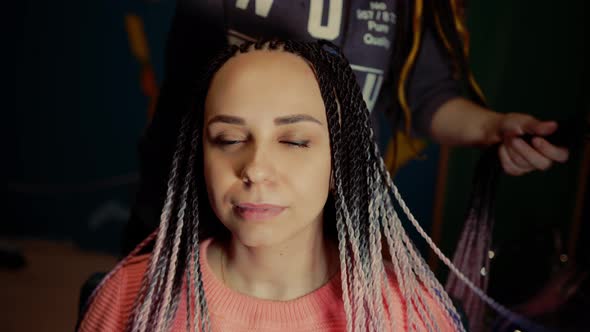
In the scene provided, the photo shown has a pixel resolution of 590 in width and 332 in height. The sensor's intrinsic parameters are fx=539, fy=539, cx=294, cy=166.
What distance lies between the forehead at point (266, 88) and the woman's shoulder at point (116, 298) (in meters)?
0.26

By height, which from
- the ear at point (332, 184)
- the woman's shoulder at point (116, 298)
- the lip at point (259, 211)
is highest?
the ear at point (332, 184)

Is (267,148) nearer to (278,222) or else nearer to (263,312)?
(278,222)

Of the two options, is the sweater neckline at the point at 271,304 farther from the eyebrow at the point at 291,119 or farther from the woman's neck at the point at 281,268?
the eyebrow at the point at 291,119

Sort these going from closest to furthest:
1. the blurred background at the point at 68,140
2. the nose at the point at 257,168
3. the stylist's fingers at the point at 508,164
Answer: the nose at the point at 257,168 < the stylist's fingers at the point at 508,164 < the blurred background at the point at 68,140

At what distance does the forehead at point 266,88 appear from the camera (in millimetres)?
611

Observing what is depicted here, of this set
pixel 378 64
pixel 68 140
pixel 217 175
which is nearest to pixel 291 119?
pixel 217 175

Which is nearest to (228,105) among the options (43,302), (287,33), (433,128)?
(287,33)

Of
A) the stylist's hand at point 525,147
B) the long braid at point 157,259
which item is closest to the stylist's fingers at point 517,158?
the stylist's hand at point 525,147

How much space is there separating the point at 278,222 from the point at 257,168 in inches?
2.8

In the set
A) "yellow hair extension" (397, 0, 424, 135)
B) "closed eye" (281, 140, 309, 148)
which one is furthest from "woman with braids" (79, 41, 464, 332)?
"yellow hair extension" (397, 0, 424, 135)

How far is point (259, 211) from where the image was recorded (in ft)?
2.02

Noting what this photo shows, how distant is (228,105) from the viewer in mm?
623

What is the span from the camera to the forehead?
611mm

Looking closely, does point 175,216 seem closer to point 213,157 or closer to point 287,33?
point 213,157
